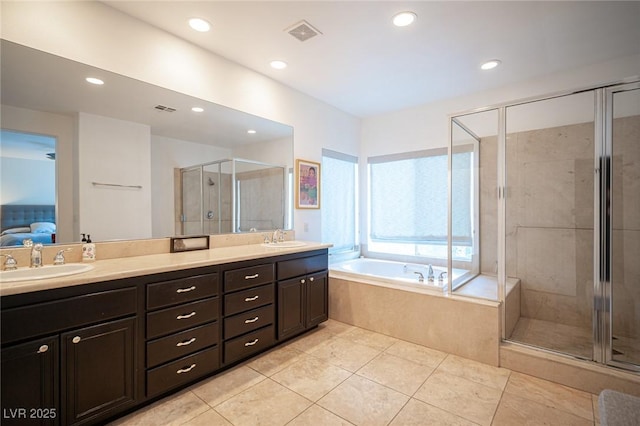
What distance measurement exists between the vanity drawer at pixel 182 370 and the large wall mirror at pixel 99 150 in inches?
38.7

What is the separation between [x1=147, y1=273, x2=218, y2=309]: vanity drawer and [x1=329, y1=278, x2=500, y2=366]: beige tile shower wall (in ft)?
5.18

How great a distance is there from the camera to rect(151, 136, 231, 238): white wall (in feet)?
7.38

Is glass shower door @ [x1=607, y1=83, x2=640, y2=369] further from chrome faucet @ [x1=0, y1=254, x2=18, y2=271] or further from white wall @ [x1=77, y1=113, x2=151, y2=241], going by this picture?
chrome faucet @ [x1=0, y1=254, x2=18, y2=271]

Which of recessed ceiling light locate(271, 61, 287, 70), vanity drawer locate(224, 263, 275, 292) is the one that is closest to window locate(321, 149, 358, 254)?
recessed ceiling light locate(271, 61, 287, 70)

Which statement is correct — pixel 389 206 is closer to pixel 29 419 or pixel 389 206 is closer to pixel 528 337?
pixel 528 337

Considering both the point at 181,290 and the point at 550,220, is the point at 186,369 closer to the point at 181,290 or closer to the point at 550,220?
the point at 181,290

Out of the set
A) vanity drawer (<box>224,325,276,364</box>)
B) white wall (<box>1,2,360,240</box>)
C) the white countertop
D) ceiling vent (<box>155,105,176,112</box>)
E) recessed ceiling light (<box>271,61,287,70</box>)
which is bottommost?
vanity drawer (<box>224,325,276,364</box>)

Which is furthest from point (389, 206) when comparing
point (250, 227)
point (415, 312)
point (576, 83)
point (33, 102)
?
point (33, 102)

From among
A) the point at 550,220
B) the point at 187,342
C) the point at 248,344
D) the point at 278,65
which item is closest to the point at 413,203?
the point at 550,220

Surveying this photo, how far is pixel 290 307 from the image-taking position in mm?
2551

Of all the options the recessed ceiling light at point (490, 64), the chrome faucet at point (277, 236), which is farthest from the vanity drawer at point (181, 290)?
the recessed ceiling light at point (490, 64)

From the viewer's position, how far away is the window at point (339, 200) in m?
3.82

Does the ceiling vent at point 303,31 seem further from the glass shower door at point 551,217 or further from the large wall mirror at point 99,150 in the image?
the glass shower door at point 551,217

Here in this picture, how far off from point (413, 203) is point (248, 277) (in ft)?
8.36
